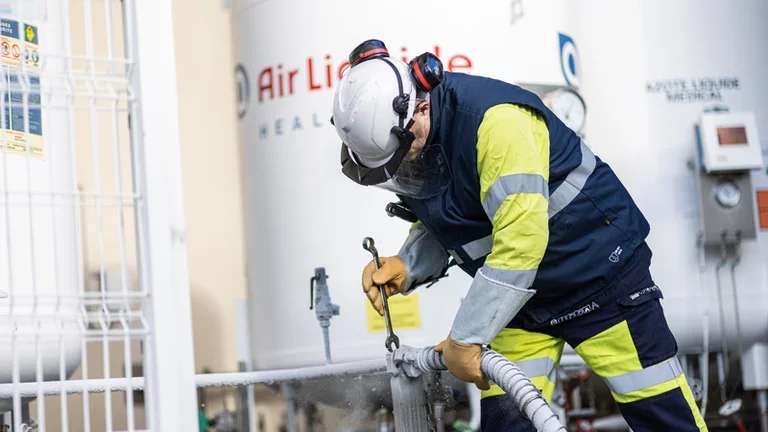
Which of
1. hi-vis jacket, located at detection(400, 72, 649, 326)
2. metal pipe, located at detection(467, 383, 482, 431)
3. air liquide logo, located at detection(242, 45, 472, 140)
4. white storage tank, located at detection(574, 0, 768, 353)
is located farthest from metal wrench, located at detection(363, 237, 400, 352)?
white storage tank, located at detection(574, 0, 768, 353)

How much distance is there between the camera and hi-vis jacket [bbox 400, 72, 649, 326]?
6.19 ft

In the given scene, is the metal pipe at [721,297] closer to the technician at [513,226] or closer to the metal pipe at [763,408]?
the metal pipe at [763,408]

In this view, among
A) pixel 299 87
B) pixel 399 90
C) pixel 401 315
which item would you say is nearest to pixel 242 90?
pixel 299 87

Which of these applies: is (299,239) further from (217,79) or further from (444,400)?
(217,79)

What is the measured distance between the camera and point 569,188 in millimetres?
2098

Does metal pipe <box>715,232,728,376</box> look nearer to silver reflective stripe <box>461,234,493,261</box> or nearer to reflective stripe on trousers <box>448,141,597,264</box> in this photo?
reflective stripe on trousers <box>448,141,597,264</box>

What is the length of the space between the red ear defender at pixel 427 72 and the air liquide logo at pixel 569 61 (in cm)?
168

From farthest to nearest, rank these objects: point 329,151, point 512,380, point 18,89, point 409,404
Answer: point 329,151 < point 409,404 < point 512,380 < point 18,89

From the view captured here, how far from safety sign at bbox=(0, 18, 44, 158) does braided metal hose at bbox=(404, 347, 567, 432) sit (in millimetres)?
823

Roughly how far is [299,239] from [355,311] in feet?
1.06

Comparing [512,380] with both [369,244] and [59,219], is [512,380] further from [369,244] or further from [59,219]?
[59,219]

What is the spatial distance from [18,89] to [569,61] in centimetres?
240

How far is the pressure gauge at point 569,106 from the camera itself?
11.3ft

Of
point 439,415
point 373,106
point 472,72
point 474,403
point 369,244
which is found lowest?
point 474,403
